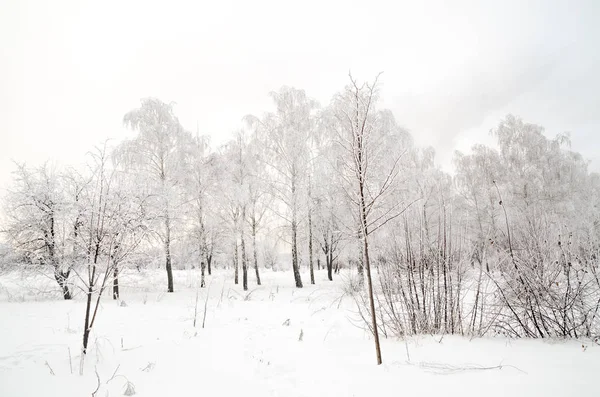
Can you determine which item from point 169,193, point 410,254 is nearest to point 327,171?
point 169,193

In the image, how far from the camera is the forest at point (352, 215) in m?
3.55

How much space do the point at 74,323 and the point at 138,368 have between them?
3560mm

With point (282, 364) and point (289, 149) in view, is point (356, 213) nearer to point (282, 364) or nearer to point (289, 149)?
point (282, 364)

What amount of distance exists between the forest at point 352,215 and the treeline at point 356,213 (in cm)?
4

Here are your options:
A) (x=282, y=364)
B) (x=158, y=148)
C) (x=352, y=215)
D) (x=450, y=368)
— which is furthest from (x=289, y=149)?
(x=450, y=368)

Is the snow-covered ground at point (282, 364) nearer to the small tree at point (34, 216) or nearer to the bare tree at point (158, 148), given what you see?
the small tree at point (34, 216)

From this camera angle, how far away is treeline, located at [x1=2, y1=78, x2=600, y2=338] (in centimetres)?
355

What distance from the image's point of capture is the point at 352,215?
11.4 feet

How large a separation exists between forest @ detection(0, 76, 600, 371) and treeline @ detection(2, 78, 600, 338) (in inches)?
1.7

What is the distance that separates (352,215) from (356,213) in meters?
0.07

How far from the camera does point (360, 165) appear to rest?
3.30 meters

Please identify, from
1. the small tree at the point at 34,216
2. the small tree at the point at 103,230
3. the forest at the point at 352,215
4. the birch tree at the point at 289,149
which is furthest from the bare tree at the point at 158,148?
the small tree at the point at 103,230

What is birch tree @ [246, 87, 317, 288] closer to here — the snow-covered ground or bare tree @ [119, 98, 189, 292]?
bare tree @ [119, 98, 189, 292]

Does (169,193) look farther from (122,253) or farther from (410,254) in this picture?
(410,254)
